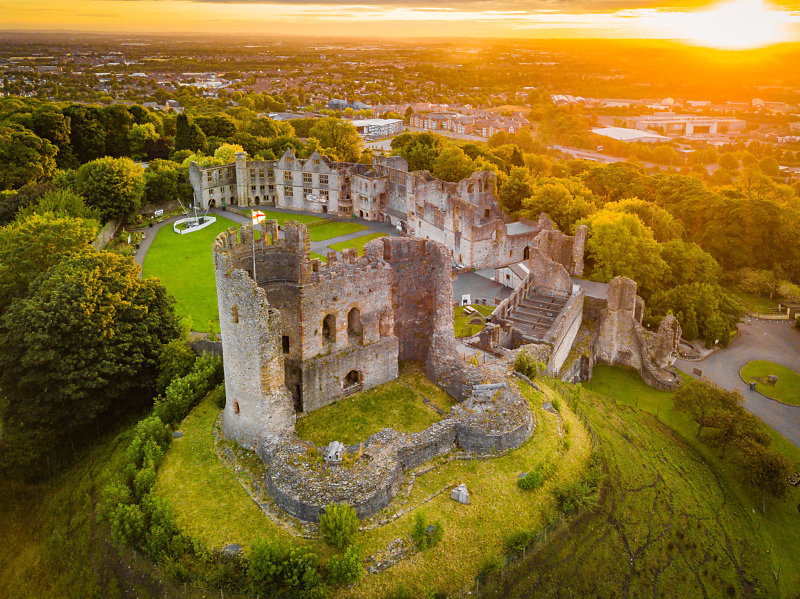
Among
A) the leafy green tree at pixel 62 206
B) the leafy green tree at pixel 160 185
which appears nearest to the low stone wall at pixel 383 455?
the leafy green tree at pixel 62 206

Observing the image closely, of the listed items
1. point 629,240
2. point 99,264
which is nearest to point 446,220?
point 629,240

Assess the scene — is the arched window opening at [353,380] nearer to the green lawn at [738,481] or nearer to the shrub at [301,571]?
the shrub at [301,571]

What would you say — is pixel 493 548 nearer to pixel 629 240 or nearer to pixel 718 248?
pixel 629 240

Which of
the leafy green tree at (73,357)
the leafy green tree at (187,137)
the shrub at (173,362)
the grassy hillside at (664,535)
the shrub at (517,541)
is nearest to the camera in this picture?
the shrub at (517,541)

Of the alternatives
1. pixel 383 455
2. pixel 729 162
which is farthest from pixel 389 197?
pixel 729 162

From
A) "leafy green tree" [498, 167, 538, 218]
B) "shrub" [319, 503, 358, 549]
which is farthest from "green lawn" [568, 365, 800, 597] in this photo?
"leafy green tree" [498, 167, 538, 218]

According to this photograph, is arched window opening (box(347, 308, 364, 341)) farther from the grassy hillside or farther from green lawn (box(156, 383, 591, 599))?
the grassy hillside
